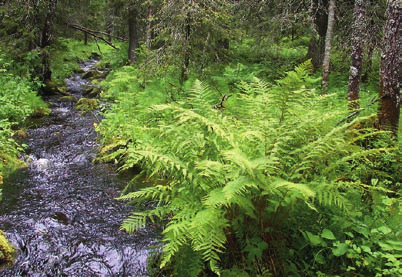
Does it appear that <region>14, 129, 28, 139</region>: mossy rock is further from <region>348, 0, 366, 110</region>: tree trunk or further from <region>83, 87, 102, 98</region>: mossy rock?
<region>348, 0, 366, 110</region>: tree trunk

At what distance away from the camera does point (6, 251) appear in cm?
431

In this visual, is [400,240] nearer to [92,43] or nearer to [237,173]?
[237,173]

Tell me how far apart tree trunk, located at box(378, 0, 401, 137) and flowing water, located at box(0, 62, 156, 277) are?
3918mm

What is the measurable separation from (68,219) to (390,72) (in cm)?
541

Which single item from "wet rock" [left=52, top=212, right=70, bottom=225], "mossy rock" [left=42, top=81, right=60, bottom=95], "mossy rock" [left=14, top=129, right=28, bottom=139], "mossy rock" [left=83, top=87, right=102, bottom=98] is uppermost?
"wet rock" [left=52, top=212, right=70, bottom=225]

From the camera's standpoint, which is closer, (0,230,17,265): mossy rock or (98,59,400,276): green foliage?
(98,59,400,276): green foliage

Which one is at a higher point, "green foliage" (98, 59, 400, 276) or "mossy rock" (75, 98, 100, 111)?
"green foliage" (98, 59, 400, 276)

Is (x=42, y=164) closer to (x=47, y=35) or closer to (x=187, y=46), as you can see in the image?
(x=187, y=46)

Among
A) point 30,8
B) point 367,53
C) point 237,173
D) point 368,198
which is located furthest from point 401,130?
point 30,8

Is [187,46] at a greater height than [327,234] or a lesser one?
greater

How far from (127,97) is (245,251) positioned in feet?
27.0

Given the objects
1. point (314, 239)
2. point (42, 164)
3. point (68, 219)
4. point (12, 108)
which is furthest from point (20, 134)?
A: point (314, 239)

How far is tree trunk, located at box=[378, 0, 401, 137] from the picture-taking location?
4738mm

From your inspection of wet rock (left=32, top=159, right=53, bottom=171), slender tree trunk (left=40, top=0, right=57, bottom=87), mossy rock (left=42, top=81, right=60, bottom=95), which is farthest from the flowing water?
mossy rock (left=42, top=81, right=60, bottom=95)
